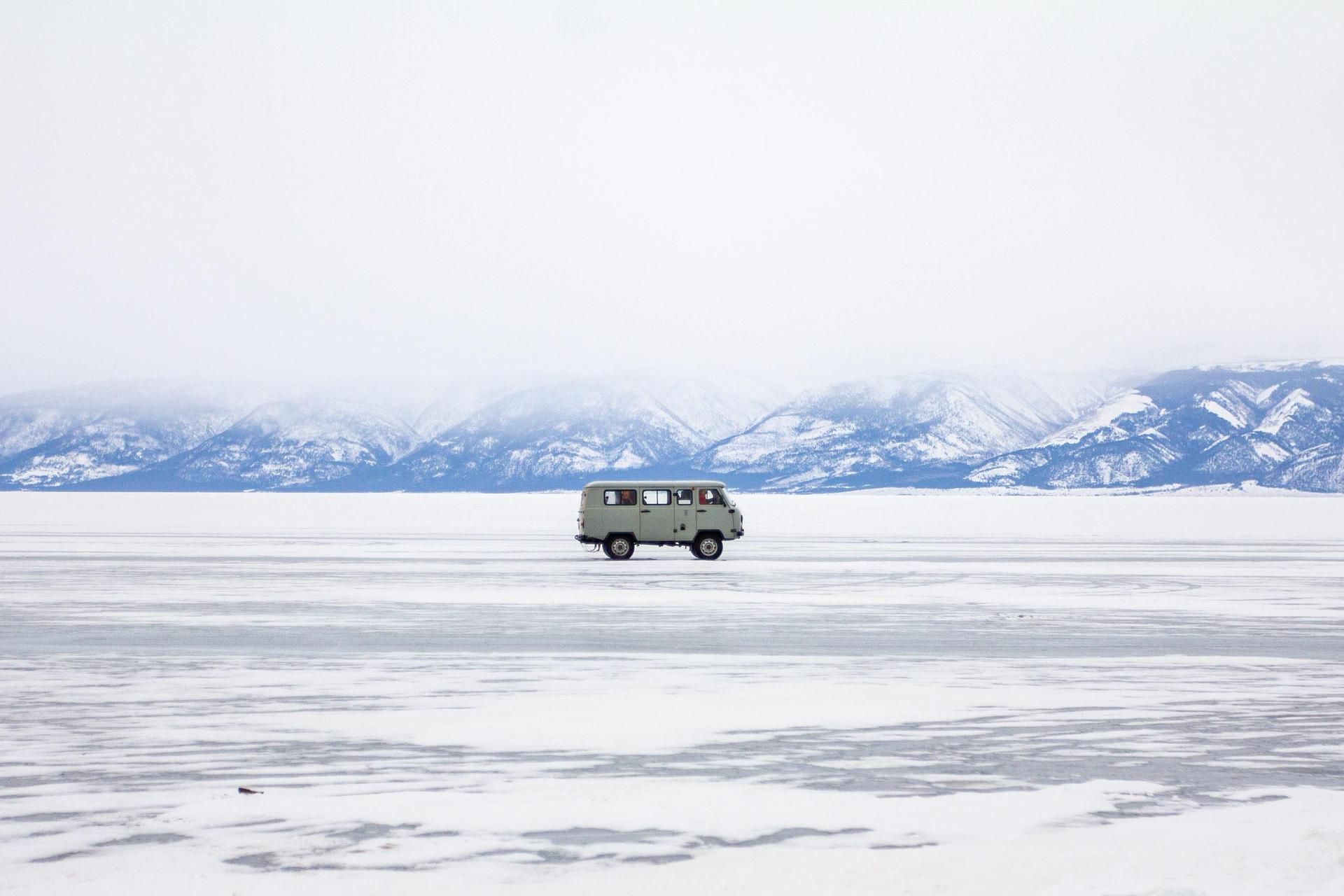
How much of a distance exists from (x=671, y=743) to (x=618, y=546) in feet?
109

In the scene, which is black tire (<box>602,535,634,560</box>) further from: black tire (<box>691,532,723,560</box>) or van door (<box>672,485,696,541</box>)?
black tire (<box>691,532,723,560</box>)

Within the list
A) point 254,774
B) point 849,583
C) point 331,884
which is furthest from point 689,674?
point 849,583

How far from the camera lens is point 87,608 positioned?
93.2ft

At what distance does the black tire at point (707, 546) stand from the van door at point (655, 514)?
956 mm

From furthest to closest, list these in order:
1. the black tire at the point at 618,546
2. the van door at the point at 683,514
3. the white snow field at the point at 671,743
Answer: the black tire at the point at 618,546
the van door at the point at 683,514
the white snow field at the point at 671,743

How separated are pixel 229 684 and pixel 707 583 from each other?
774 inches

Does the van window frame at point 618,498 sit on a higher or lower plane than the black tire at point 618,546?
higher

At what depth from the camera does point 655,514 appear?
46688 mm

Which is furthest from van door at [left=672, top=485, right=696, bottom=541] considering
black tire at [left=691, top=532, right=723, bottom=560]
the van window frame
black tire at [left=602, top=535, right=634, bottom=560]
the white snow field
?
the white snow field

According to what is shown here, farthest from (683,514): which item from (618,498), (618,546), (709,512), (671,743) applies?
(671,743)

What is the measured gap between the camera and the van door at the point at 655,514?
46625 mm

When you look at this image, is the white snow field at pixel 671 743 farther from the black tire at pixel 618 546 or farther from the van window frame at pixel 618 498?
the black tire at pixel 618 546

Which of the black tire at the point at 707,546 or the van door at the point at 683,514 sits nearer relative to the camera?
the van door at the point at 683,514

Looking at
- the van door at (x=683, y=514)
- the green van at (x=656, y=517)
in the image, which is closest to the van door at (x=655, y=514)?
the green van at (x=656, y=517)
